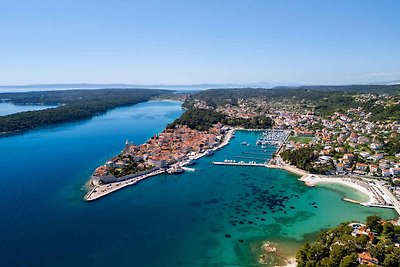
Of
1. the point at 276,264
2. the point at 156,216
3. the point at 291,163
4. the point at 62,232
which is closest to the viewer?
the point at 276,264

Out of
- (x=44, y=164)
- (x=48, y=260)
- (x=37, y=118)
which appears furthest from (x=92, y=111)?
(x=48, y=260)

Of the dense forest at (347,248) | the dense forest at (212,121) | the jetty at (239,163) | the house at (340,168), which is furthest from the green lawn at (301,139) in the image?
the dense forest at (347,248)

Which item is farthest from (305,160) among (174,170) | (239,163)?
(174,170)

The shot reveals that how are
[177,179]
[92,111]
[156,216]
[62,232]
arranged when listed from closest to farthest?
[62,232] → [156,216] → [177,179] → [92,111]

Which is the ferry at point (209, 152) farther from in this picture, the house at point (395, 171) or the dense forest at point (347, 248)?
the dense forest at point (347, 248)

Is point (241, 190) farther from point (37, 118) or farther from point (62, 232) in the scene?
point (37, 118)
